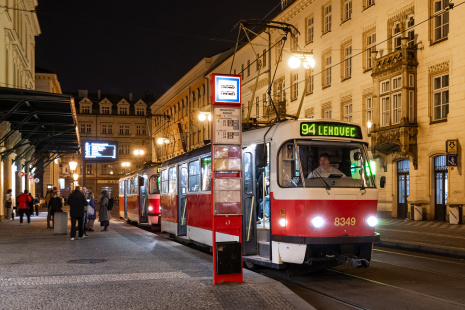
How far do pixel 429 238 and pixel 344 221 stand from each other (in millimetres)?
9490

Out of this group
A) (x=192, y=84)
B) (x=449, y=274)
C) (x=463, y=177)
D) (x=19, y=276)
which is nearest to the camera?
(x=19, y=276)

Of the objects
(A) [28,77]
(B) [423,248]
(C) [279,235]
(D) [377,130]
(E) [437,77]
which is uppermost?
(A) [28,77]

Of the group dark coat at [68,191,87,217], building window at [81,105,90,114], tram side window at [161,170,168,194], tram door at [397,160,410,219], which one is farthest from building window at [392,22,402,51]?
building window at [81,105,90,114]

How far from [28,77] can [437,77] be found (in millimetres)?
32429

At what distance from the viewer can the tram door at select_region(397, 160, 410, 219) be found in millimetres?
29828

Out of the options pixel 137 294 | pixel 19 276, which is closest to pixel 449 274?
pixel 137 294

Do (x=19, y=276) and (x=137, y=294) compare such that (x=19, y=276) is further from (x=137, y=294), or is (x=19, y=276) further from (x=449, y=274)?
(x=449, y=274)

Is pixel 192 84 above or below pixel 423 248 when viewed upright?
above

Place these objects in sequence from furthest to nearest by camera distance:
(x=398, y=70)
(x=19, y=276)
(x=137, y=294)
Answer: (x=398, y=70), (x=19, y=276), (x=137, y=294)

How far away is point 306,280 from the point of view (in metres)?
10.8

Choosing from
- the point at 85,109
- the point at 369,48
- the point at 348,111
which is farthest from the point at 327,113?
the point at 85,109

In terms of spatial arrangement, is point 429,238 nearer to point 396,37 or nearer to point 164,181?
point 164,181

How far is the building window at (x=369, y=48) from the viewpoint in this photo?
32.3 metres

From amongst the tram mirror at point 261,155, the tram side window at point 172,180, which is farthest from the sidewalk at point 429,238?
the tram mirror at point 261,155
